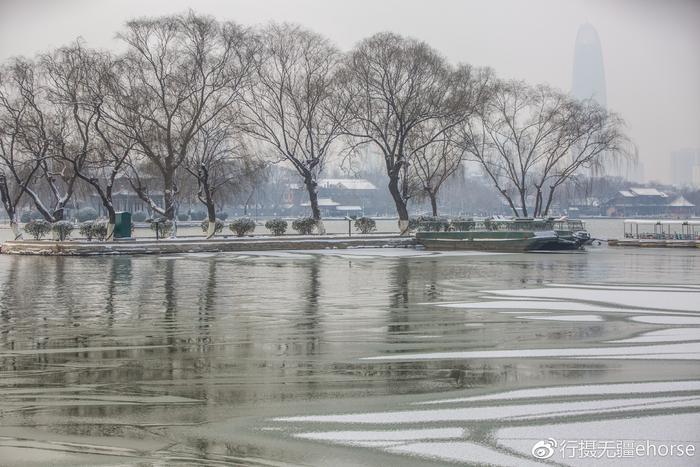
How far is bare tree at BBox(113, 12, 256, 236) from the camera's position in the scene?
47094 mm

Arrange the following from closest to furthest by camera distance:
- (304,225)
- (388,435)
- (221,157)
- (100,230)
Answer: (388,435), (100,230), (304,225), (221,157)

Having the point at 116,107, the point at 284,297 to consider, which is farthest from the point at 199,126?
the point at 284,297

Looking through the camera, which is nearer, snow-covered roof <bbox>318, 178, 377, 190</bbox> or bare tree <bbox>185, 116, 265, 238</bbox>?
bare tree <bbox>185, 116, 265, 238</bbox>

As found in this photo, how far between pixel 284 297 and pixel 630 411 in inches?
456

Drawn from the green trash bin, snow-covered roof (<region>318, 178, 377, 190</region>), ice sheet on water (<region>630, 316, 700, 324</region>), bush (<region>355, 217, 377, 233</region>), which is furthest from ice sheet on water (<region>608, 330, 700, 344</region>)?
snow-covered roof (<region>318, 178, 377, 190</region>)

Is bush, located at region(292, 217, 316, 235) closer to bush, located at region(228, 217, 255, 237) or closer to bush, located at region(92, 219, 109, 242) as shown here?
bush, located at region(228, 217, 255, 237)

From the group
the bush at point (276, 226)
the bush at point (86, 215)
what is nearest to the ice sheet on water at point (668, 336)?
the bush at point (276, 226)

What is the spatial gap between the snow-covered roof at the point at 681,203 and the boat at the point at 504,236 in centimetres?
10797

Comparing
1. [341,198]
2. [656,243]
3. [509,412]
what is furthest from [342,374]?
[341,198]

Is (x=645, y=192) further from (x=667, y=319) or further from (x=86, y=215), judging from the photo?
(x=667, y=319)

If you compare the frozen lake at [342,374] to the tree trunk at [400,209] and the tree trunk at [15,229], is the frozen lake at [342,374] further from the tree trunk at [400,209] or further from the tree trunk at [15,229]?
the tree trunk at [400,209]

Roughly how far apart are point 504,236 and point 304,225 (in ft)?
39.6

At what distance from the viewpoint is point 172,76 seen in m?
47.8

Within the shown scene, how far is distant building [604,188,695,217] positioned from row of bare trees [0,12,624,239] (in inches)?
3688
